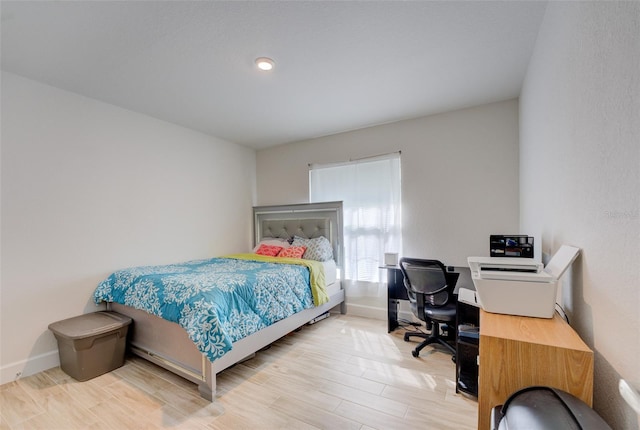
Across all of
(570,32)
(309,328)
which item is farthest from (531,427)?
(309,328)

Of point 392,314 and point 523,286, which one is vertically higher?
point 523,286

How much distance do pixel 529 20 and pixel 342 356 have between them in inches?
114

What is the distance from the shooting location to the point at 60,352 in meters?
2.28

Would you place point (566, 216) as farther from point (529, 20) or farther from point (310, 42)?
point (310, 42)

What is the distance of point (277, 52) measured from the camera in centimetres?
196

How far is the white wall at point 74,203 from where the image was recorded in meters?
2.19

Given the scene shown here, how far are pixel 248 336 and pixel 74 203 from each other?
2088 mm

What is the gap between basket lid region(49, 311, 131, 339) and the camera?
2.12 m

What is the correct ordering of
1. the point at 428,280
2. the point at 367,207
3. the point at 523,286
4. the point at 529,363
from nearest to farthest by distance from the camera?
the point at 529,363, the point at 523,286, the point at 428,280, the point at 367,207

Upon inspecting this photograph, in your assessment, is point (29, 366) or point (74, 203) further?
point (74, 203)

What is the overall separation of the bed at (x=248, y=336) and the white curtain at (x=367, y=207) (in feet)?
0.53

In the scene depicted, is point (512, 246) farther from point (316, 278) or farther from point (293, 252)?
point (293, 252)

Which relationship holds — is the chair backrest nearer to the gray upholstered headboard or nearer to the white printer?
the white printer

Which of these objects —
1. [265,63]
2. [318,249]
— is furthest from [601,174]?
[318,249]
